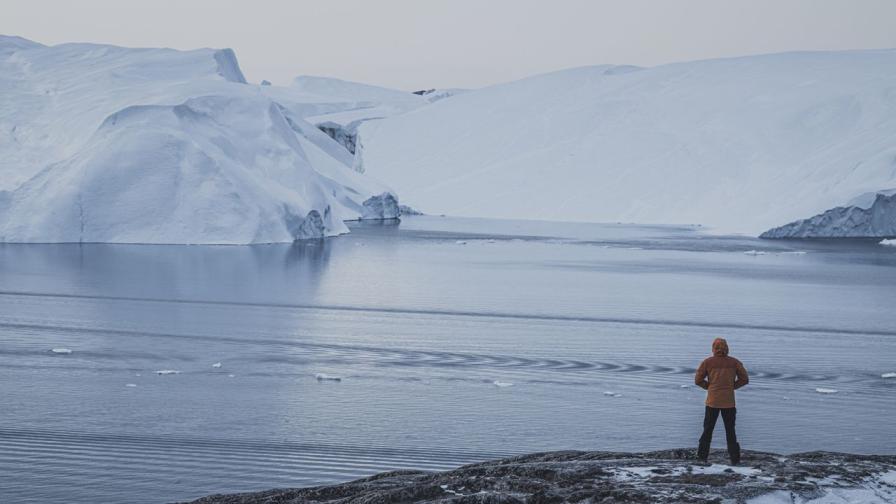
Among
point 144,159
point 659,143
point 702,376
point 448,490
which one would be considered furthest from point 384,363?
point 659,143

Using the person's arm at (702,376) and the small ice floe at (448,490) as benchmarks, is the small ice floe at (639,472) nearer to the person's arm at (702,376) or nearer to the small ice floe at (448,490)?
the person's arm at (702,376)

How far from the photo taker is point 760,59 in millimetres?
54500

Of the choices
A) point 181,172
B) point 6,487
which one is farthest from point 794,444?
point 181,172

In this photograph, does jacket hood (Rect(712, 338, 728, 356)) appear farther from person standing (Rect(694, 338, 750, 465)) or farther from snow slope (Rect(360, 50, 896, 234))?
snow slope (Rect(360, 50, 896, 234))

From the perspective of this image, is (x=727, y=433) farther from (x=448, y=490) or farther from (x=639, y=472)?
(x=448, y=490)

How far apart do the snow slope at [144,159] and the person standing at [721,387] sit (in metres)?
22.6

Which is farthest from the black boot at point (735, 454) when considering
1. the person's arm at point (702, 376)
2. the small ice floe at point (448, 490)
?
the small ice floe at point (448, 490)

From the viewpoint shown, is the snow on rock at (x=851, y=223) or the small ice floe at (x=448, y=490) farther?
the snow on rock at (x=851, y=223)

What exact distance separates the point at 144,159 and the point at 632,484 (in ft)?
78.7

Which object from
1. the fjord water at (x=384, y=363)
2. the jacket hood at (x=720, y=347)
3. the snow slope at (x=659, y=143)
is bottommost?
the fjord water at (x=384, y=363)

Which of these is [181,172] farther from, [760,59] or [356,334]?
[760,59]

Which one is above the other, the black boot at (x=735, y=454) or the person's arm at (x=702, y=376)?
the person's arm at (x=702, y=376)

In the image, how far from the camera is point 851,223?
33969 millimetres

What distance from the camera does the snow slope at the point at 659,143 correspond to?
39906 mm
